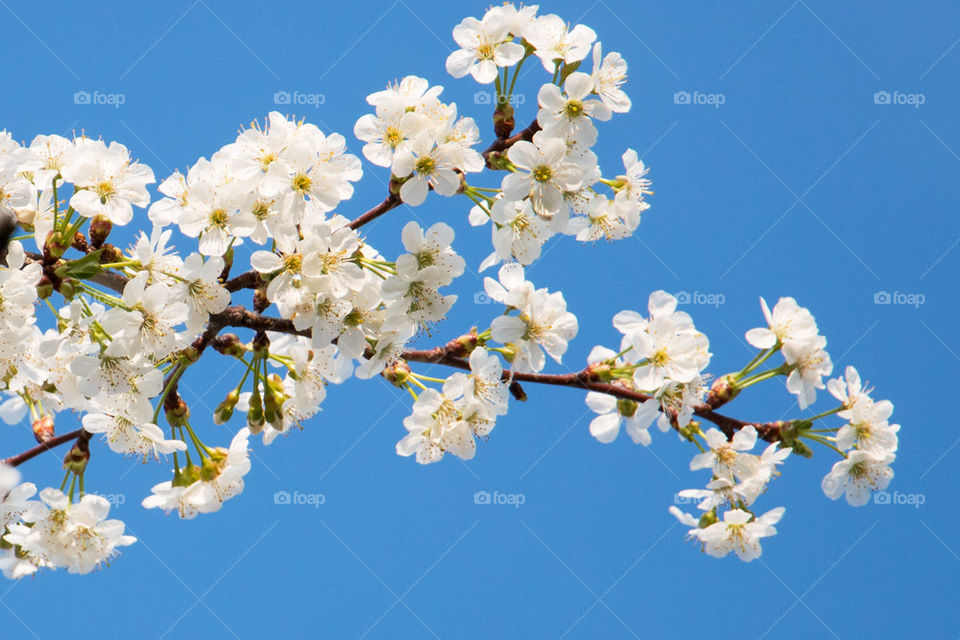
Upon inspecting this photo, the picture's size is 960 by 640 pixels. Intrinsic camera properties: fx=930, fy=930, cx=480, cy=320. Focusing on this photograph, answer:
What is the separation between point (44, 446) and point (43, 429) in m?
0.12

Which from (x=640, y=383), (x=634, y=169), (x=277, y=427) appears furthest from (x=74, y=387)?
(x=634, y=169)

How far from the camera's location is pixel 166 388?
2.23m

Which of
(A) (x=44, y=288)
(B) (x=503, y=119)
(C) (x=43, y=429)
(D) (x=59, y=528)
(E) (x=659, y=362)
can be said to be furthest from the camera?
(C) (x=43, y=429)

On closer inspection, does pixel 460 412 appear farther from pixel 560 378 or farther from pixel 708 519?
pixel 708 519

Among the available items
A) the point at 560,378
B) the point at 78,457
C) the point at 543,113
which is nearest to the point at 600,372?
the point at 560,378

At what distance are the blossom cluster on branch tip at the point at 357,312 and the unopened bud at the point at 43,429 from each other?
2 cm

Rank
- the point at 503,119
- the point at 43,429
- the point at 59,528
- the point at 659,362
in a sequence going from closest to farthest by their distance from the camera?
the point at 659,362 < the point at 503,119 < the point at 59,528 < the point at 43,429

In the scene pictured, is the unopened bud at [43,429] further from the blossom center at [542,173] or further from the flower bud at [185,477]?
the blossom center at [542,173]

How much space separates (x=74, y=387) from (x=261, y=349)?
59 cm

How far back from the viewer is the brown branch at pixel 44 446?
238 cm

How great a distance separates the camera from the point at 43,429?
2.54 metres

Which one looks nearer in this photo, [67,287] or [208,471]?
[67,287]

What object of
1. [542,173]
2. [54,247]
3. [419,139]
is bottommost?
[54,247]

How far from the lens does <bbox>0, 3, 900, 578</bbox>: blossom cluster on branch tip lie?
6.83 feet
